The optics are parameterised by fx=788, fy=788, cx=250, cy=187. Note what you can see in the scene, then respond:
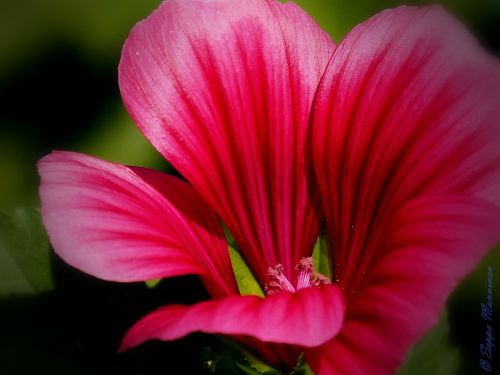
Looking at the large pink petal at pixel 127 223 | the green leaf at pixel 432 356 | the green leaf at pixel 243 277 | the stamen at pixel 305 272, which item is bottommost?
the green leaf at pixel 243 277

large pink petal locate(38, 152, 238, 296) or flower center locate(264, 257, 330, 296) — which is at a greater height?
large pink petal locate(38, 152, 238, 296)

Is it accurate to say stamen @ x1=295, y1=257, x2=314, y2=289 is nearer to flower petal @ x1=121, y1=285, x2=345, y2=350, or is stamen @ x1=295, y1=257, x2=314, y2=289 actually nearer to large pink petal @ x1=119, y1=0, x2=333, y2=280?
large pink petal @ x1=119, y1=0, x2=333, y2=280

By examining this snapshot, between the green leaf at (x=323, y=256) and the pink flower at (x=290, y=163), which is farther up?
the pink flower at (x=290, y=163)

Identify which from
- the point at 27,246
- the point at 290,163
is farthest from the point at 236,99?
the point at 27,246

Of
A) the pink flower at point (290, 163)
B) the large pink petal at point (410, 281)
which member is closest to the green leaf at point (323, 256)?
the pink flower at point (290, 163)

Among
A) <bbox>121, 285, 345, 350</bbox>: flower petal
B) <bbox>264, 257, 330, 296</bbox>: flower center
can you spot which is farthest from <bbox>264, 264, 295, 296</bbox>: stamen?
<bbox>121, 285, 345, 350</bbox>: flower petal

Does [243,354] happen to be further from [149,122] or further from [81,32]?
[81,32]

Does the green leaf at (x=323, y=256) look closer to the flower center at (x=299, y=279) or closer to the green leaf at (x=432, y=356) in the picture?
the flower center at (x=299, y=279)

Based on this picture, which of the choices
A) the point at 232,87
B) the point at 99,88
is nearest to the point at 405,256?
the point at 232,87
